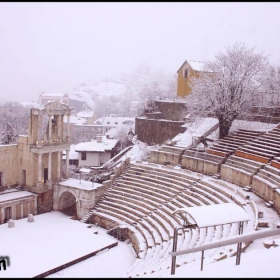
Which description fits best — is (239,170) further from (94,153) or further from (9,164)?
(94,153)

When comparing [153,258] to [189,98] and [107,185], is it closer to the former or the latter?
[107,185]

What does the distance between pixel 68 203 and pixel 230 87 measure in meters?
14.2

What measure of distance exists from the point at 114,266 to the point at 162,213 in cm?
404

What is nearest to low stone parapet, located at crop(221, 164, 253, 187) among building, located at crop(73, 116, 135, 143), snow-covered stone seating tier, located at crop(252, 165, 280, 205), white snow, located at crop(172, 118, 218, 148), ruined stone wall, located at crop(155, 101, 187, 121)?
snow-covered stone seating tier, located at crop(252, 165, 280, 205)

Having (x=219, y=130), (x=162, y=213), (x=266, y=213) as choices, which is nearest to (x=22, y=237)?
(x=162, y=213)

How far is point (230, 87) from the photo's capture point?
26.1 m

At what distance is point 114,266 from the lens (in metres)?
17.8

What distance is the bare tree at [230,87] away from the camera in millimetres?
25969

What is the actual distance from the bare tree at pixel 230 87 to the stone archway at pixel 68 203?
1088 cm

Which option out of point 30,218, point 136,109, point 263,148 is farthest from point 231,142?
point 136,109

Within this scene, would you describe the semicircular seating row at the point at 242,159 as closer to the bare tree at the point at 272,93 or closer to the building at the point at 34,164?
the bare tree at the point at 272,93

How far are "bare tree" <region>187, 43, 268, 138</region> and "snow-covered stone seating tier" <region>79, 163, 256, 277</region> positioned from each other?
5.15 m

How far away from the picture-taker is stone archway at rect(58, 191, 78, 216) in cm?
2609

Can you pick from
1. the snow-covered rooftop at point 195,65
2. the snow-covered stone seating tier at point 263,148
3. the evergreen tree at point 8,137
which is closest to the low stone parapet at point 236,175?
the snow-covered stone seating tier at point 263,148
